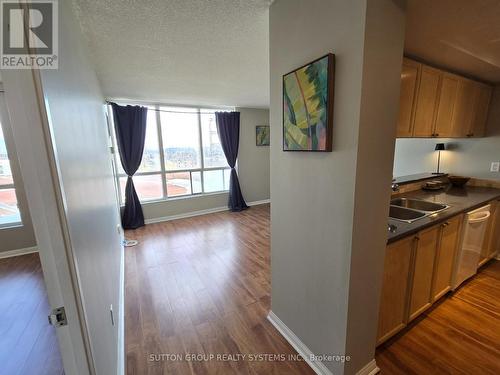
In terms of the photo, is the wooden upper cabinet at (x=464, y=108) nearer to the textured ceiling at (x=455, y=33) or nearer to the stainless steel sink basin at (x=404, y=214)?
the textured ceiling at (x=455, y=33)

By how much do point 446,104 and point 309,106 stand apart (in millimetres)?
1861

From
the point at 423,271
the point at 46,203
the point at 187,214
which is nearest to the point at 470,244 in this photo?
the point at 423,271

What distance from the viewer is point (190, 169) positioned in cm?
489

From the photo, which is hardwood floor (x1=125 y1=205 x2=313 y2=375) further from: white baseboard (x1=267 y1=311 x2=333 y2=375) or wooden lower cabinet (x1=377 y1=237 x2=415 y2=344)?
wooden lower cabinet (x1=377 y1=237 x2=415 y2=344)

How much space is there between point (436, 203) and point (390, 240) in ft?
3.83

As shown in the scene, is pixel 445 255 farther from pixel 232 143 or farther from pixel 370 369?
pixel 232 143

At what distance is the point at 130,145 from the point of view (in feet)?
13.4

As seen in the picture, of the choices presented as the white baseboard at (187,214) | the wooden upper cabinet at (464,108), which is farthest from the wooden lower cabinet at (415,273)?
the white baseboard at (187,214)

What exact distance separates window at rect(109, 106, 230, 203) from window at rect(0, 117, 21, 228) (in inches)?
54.7

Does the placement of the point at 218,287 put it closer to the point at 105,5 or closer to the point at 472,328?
the point at 472,328

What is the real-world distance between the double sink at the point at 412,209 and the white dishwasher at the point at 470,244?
0.81ft

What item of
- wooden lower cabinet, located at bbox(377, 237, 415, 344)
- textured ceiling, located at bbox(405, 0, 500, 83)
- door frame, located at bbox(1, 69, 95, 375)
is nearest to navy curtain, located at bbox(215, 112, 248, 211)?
textured ceiling, located at bbox(405, 0, 500, 83)

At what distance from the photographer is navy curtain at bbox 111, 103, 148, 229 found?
3.99 meters

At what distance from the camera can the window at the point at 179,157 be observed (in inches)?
173
